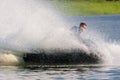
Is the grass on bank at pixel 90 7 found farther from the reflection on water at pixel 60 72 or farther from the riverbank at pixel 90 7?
the reflection on water at pixel 60 72

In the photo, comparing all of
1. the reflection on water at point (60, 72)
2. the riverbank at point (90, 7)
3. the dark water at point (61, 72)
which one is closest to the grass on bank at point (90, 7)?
the riverbank at point (90, 7)

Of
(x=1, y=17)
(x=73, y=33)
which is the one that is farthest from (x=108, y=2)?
(x=73, y=33)

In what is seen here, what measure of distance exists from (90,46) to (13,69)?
3.78 meters

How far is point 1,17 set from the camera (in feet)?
138

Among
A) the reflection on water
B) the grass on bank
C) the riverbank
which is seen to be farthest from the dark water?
the grass on bank

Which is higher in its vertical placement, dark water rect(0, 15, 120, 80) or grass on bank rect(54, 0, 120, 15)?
grass on bank rect(54, 0, 120, 15)

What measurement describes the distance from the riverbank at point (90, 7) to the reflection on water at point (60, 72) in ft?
304

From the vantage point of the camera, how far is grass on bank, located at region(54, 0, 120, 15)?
127 meters

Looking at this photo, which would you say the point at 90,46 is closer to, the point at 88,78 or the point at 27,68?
the point at 27,68

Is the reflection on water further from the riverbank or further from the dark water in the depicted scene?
the riverbank

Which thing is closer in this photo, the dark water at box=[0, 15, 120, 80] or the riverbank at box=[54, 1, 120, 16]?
the dark water at box=[0, 15, 120, 80]

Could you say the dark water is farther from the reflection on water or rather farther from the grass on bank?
the grass on bank

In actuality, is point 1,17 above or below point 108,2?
below

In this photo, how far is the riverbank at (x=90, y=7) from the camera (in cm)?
12669
